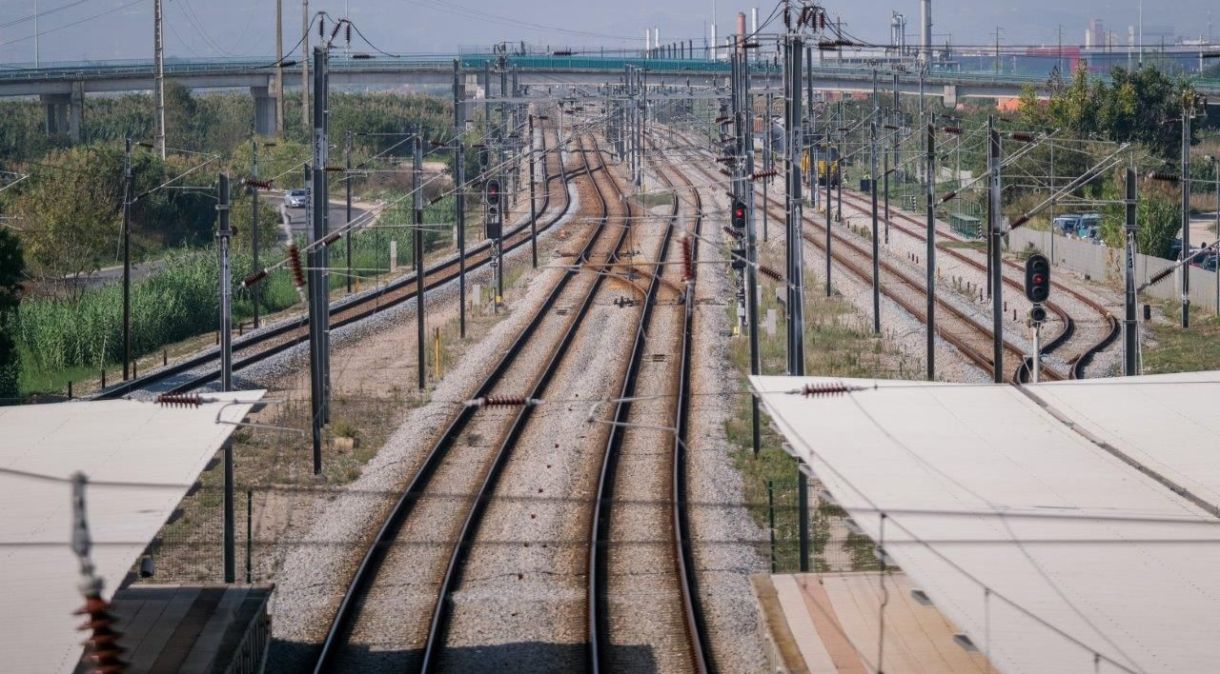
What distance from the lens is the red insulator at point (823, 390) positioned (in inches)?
502

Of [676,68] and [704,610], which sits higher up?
[676,68]

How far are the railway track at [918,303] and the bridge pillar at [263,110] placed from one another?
41148 millimetres

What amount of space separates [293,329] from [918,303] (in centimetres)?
1333

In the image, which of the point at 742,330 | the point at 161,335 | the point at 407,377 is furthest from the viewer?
the point at 161,335

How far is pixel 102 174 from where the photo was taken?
151ft

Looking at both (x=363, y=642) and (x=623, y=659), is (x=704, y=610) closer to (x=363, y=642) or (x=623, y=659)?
(x=623, y=659)

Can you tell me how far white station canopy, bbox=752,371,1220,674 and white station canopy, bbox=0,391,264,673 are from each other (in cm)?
447

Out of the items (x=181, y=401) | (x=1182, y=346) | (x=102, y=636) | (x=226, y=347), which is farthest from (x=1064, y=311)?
(x=102, y=636)

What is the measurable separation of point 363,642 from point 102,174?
36.5 m

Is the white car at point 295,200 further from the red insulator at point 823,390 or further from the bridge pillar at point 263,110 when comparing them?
the red insulator at point 823,390

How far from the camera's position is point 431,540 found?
51.6 ft

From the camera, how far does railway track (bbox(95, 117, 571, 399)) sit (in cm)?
2422

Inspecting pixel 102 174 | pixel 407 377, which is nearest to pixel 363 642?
pixel 407 377

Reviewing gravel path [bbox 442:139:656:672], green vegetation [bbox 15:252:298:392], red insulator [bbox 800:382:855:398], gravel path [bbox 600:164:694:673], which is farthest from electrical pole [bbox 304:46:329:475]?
red insulator [bbox 800:382:855:398]
